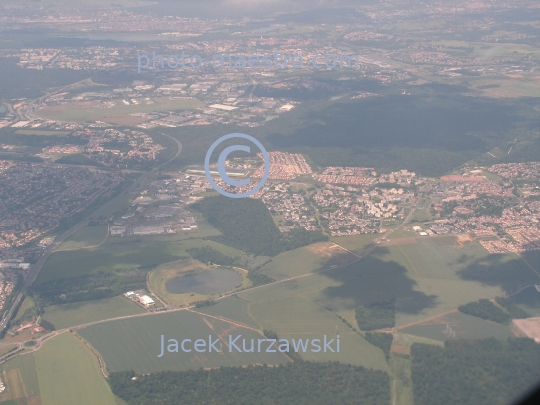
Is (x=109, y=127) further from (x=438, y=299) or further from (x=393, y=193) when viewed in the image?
(x=438, y=299)

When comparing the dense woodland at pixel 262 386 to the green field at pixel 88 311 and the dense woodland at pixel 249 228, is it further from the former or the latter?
the dense woodland at pixel 249 228

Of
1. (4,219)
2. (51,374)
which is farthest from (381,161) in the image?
(51,374)

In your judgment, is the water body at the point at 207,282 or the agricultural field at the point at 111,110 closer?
the water body at the point at 207,282

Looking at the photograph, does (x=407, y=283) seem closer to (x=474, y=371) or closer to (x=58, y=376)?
(x=474, y=371)

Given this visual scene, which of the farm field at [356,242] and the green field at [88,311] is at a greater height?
the green field at [88,311]

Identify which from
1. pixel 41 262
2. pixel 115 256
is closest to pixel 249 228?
pixel 115 256

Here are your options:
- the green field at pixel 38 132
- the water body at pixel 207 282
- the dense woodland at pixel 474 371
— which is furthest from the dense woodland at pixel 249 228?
the green field at pixel 38 132
